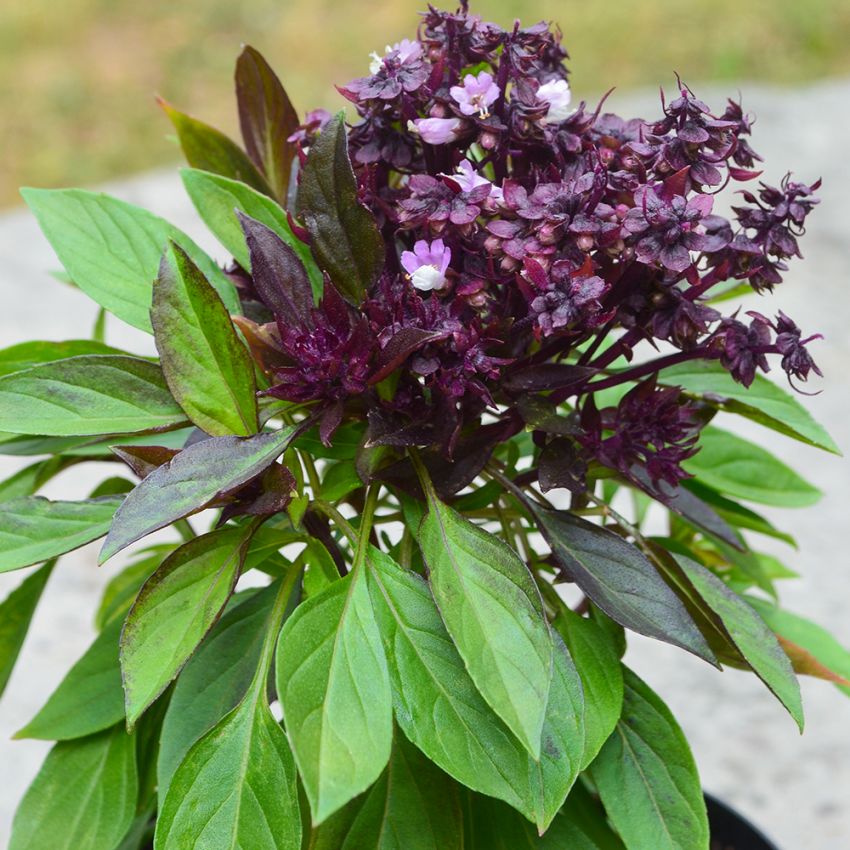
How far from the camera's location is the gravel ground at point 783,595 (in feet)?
3.68

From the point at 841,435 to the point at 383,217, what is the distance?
1126 mm

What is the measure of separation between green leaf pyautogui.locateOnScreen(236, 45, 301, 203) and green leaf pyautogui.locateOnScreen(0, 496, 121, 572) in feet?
0.70

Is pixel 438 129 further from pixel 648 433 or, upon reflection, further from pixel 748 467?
pixel 748 467

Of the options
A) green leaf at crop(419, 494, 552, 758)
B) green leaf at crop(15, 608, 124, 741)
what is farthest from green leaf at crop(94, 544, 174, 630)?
green leaf at crop(419, 494, 552, 758)

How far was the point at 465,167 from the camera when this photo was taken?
49 centimetres

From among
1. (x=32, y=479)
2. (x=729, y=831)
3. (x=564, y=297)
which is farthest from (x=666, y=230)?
(x=729, y=831)

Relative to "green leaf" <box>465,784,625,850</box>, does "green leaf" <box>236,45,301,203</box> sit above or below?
above

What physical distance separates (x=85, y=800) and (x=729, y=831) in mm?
456

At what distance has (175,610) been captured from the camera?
0.49 m

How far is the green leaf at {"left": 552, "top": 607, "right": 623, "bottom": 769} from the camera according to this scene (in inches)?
20.7

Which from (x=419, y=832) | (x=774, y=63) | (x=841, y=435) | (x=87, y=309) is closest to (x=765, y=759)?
(x=841, y=435)

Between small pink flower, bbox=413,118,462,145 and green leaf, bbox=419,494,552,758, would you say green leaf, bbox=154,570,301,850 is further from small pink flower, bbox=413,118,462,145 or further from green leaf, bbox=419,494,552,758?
small pink flower, bbox=413,118,462,145

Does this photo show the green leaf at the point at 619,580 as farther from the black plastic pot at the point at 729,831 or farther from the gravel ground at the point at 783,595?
the gravel ground at the point at 783,595

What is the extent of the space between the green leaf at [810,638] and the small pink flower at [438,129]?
392 millimetres
